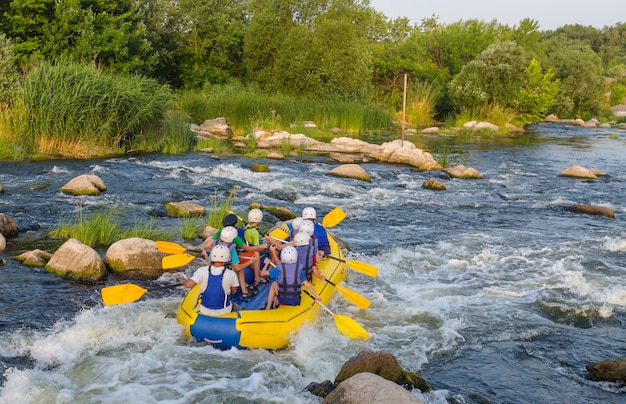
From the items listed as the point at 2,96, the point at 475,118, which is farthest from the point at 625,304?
the point at 475,118

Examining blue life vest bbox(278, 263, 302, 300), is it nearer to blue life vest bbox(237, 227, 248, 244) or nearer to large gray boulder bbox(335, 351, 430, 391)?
blue life vest bbox(237, 227, 248, 244)

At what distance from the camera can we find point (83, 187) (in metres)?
10.8

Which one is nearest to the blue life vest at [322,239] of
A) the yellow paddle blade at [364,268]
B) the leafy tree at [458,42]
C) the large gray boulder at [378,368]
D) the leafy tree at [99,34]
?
the yellow paddle blade at [364,268]

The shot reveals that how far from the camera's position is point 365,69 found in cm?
2764

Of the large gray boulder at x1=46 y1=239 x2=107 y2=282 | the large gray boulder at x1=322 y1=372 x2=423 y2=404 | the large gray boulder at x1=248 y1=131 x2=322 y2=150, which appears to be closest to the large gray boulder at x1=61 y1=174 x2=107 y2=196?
the large gray boulder at x1=46 y1=239 x2=107 y2=282

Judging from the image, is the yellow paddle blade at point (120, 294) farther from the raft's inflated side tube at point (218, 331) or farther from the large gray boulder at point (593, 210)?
the large gray boulder at point (593, 210)

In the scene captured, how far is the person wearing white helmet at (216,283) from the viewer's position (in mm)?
5590

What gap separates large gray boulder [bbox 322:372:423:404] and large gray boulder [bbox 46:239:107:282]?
3.64 m

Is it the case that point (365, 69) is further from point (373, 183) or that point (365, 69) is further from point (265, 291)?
point (265, 291)

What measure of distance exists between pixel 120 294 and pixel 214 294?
1.00 metres

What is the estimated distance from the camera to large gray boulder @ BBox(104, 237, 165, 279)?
714 centimetres

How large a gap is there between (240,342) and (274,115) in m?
16.7

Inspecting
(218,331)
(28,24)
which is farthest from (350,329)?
(28,24)

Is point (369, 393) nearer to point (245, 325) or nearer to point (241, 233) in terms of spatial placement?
point (245, 325)
